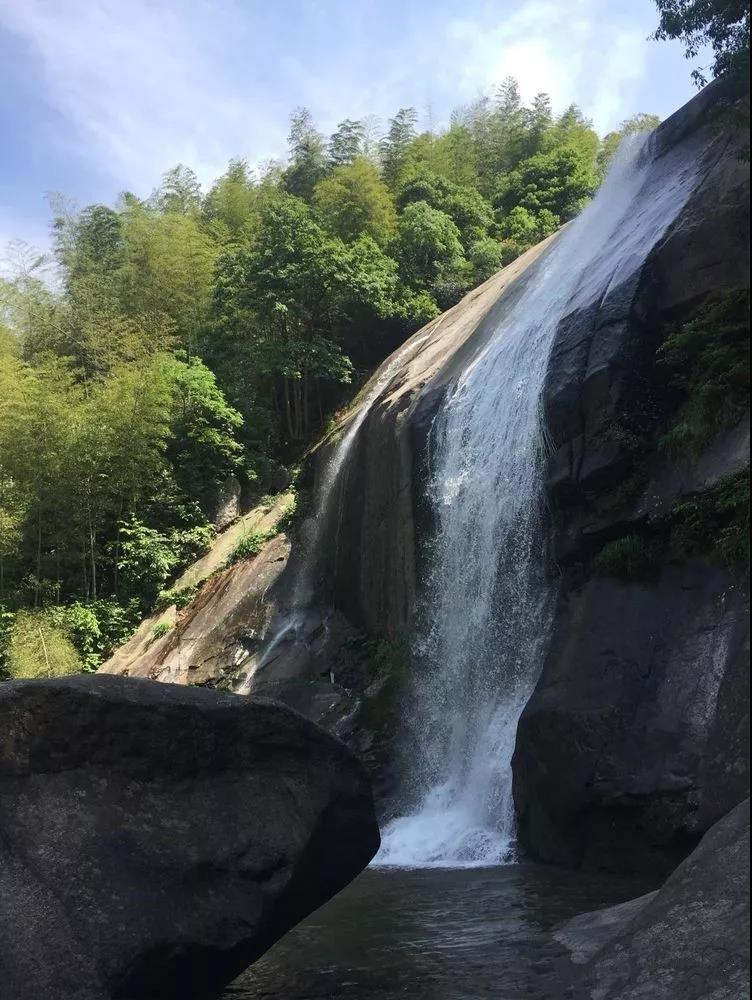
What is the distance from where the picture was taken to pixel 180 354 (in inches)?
1157

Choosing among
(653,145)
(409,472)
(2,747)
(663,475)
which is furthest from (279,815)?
(653,145)

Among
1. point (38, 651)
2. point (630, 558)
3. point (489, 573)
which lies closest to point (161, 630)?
point (38, 651)

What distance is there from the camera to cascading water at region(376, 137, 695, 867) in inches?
472

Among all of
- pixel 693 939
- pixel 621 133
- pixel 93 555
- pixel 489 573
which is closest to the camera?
pixel 693 939

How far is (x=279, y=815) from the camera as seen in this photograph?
19.1 ft

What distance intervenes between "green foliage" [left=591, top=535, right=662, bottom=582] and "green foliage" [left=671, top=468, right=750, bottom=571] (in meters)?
0.34

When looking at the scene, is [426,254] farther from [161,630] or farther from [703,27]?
[703,27]

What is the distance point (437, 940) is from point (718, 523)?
4.96 metres

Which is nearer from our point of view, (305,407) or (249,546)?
(249,546)

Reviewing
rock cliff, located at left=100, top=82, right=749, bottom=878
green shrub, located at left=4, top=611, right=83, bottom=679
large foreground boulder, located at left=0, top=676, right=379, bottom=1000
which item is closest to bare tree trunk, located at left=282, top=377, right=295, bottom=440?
green shrub, located at left=4, top=611, right=83, bottom=679

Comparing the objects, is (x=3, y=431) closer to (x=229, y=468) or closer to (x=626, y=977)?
(x=229, y=468)

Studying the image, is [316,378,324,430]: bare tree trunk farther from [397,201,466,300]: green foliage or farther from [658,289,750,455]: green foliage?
[658,289,750,455]: green foliage

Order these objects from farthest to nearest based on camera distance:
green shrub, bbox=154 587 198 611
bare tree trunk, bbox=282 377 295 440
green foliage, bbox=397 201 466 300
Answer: green foliage, bbox=397 201 466 300, bare tree trunk, bbox=282 377 295 440, green shrub, bbox=154 587 198 611

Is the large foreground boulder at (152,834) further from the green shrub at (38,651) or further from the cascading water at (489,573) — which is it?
the green shrub at (38,651)
